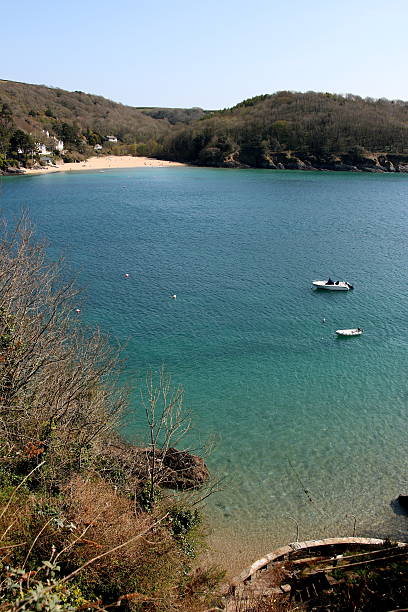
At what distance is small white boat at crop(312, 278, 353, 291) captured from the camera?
3863 cm

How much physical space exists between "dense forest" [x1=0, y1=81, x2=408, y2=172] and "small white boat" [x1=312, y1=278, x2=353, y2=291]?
299ft

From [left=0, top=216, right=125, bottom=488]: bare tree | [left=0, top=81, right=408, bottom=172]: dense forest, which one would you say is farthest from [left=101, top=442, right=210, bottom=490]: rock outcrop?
[left=0, top=81, right=408, bottom=172]: dense forest

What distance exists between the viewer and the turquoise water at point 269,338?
57.5 feet

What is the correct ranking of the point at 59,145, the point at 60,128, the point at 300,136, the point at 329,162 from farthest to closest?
the point at 60,128, the point at 300,136, the point at 59,145, the point at 329,162

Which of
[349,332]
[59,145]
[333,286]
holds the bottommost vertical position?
[349,332]

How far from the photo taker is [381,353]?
28.9 meters

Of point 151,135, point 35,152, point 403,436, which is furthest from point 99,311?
point 151,135

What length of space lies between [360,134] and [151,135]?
76.2m

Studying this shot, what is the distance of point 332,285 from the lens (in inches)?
1521

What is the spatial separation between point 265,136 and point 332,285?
4340 inches

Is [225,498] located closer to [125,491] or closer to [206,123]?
[125,491]

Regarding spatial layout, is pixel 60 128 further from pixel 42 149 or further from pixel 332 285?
pixel 332 285

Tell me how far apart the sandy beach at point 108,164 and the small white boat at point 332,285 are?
93308 mm

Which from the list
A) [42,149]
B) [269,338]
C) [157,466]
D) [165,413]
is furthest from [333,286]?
[42,149]
